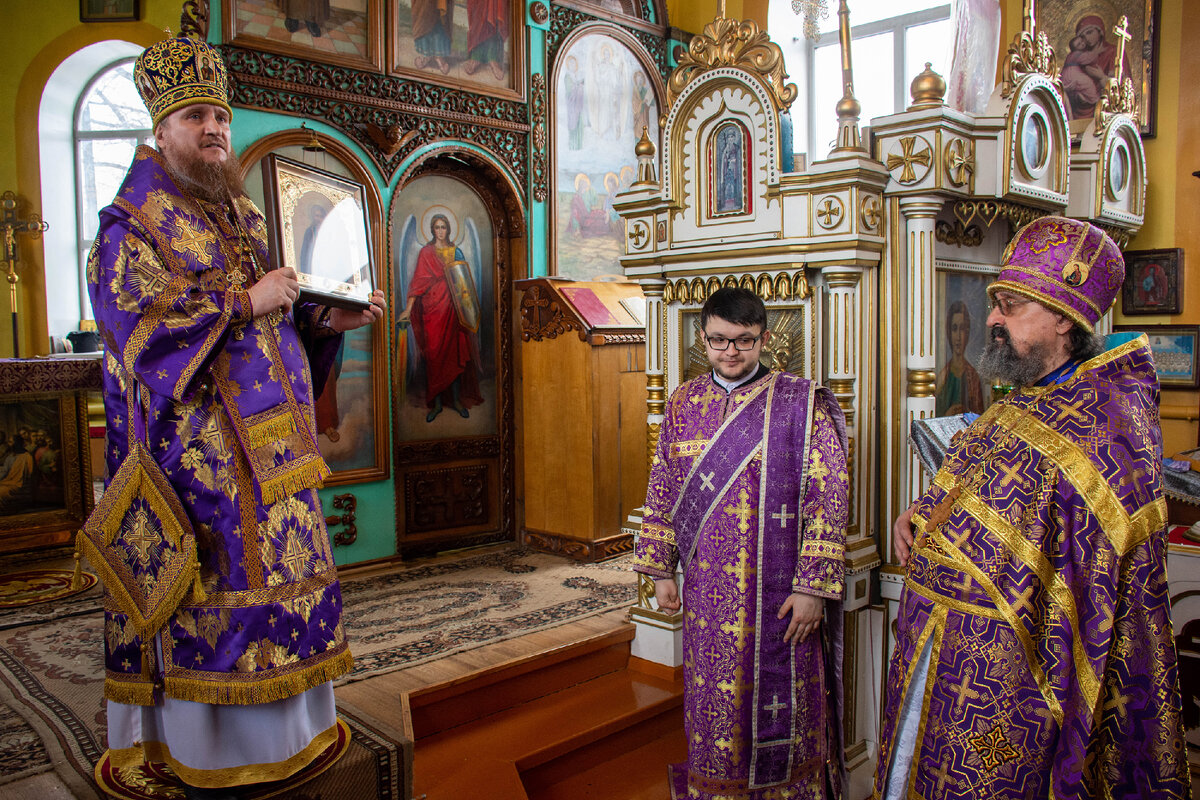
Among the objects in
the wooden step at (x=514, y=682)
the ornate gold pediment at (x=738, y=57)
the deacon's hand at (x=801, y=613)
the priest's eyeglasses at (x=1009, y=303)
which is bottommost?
the wooden step at (x=514, y=682)

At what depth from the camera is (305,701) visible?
2.60 m

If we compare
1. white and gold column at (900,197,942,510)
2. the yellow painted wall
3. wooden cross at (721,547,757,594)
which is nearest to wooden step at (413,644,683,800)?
wooden cross at (721,547,757,594)

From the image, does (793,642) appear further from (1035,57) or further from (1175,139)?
(1175,139)

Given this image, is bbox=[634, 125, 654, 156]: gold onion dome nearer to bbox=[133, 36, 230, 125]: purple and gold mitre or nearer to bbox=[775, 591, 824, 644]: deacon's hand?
bbox=[133, 36, 230, 125]: purple and gold mitre

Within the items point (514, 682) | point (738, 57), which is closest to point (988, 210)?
point (738, 57)

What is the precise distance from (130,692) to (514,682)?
1.79 m

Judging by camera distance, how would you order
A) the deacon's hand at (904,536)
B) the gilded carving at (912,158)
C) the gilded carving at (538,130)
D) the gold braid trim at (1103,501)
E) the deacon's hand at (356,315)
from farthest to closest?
the gilded carving at (538,130) < the gilded carving at (912,158) < the deacon's hand at (356,315) < the deacon's hand at (904,536) < the gold braid trim at (1103,501)

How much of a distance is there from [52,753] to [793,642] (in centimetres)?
245

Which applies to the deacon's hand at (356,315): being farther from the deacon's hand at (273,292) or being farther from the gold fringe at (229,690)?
the gold fringe at (229,690)

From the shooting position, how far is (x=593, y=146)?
7066 millimetres

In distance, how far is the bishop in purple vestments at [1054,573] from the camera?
A: 1.91m

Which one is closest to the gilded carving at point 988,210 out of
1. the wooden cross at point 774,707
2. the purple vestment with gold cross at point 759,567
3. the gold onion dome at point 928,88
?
the gold onion dome at point 928,88

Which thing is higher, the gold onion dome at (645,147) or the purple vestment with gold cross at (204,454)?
the gold onion dome at (645,147)

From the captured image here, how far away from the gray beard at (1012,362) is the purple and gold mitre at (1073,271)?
11 centimetres
